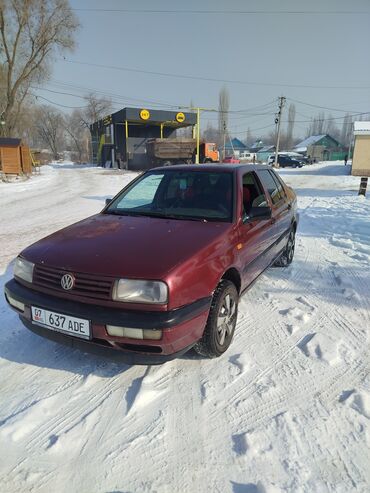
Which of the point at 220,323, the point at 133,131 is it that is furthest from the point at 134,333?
the point at 133,131

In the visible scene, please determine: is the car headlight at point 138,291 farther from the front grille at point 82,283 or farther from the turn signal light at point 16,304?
the turn signal light at point 16,304

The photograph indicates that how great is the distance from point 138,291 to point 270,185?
116 inches

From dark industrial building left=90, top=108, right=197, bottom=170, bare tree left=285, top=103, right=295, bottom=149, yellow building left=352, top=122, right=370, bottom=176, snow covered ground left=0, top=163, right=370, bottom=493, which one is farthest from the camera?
bare tree left=285, top=103, right=295, bottom=149

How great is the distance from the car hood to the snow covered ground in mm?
885

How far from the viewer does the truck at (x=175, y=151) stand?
29.5 metres

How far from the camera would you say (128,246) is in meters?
2.74

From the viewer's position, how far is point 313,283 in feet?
15.5

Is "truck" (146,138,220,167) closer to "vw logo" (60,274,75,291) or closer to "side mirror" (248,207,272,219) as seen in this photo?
"side mirror" (248,207,272,219)

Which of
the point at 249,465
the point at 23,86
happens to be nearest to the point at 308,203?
the point at 249,465

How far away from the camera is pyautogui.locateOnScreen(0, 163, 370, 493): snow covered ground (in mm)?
1928

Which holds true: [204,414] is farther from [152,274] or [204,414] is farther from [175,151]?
[175,151]

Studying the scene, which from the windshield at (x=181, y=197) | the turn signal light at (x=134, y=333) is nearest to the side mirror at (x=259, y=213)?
the windshield at (x=181, y=197)

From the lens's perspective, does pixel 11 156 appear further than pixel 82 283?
Yes

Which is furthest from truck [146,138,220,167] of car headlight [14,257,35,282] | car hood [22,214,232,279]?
car headlight [14,257,35,282]
